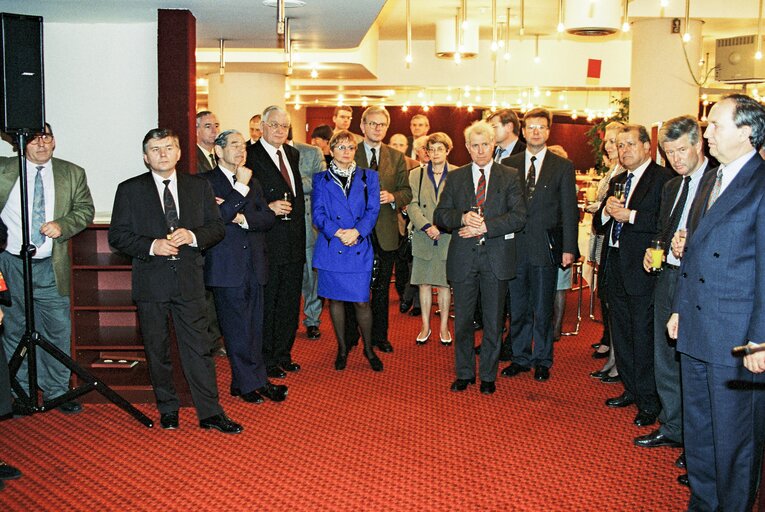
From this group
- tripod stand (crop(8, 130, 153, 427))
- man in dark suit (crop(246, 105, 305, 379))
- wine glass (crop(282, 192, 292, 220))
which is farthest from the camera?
man in dark suit (crop(246, 105, 305, 379))

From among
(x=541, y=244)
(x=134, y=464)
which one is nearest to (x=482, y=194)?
(x=541, y=244)

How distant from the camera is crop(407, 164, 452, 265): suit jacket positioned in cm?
699

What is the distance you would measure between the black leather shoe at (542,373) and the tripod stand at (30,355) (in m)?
2.81

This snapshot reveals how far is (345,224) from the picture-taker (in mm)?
6148

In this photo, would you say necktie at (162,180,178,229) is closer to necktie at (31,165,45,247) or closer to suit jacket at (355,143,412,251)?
necktie at (31,165,45,247)

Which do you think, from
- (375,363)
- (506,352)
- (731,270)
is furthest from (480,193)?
(731,270)

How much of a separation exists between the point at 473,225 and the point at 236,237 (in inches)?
60.9

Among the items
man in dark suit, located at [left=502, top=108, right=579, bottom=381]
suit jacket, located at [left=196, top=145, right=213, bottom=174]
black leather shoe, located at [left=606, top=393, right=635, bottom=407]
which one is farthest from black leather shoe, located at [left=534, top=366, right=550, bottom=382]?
suit jacket, located at [left=196, top=145, right=213, bottom=174]

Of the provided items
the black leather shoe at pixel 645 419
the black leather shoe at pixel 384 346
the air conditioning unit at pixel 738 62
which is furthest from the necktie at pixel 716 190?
the air conditioning unit at pixel 738 62

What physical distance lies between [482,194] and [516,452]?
184cm

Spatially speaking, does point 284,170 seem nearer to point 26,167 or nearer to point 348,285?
point 348,285

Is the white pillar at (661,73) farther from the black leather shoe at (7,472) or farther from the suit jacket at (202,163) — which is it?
the black leather shoe at (7,472)

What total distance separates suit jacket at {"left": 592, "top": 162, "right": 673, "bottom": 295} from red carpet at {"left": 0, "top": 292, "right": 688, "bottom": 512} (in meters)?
0.90

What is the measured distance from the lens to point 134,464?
14.7 ft
